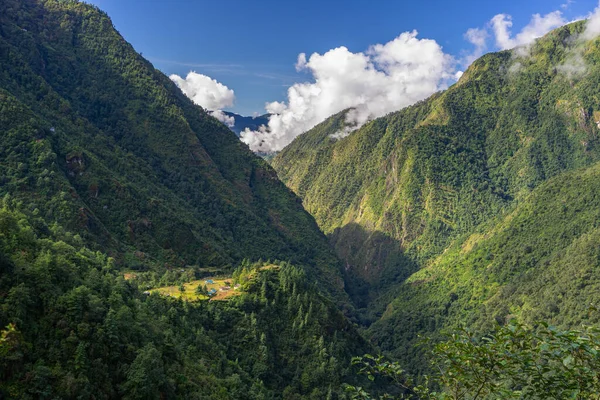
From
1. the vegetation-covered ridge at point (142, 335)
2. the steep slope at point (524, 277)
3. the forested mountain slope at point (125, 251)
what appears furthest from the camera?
the steep slope at point (524, 277)

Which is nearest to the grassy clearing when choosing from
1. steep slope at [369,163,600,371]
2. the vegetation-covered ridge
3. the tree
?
the vegetation-covered ridge

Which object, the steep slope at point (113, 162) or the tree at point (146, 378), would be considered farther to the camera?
the steep slope at point (113, 162)

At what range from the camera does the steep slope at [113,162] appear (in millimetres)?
101250

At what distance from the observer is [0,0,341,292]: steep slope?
101250 mm

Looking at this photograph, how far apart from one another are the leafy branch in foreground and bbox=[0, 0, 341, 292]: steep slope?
94.5 metres

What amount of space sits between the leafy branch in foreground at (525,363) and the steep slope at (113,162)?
94452mm

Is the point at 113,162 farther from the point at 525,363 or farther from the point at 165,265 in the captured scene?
the point at 525,363

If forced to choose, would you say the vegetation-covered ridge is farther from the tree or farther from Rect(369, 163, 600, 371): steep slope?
Rect(369, 163, 600, 371): steep slope

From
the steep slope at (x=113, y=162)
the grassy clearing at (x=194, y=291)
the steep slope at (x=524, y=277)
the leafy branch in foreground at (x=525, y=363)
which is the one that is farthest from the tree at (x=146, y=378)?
the steep slope at (x=524, y=277)

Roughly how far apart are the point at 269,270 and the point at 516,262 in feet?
377

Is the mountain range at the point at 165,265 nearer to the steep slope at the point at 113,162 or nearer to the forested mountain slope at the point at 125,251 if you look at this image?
the forested mountain slope at the point at 125,251

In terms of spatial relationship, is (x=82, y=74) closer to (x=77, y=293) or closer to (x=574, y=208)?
(x=77, y=293)

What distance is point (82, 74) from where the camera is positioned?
178125 millimetres

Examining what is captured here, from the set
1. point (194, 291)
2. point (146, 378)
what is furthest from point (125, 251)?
point (146, 378)
